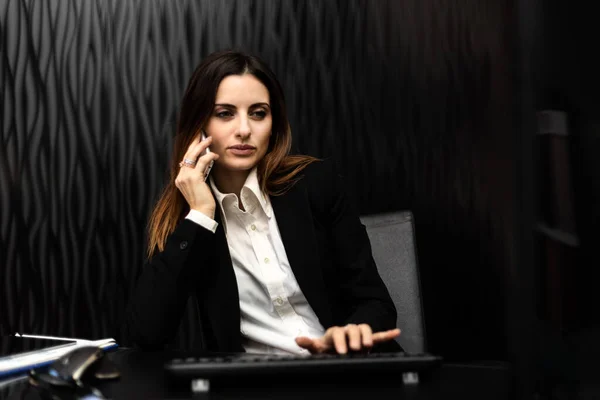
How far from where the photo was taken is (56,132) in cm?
237

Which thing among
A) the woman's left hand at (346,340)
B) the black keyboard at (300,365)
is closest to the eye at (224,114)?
the woman's left hand at (346,340)

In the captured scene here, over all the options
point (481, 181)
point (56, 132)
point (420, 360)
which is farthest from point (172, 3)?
point (420, 360)

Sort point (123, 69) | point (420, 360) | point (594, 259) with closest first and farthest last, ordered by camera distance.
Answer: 1. point (594, 259)
2. point (420, 360)
3. point (123, 69)

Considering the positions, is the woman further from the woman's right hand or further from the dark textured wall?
the dark textured wall

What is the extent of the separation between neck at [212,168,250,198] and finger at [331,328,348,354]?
2.44ft

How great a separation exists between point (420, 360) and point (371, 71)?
5.44 ft

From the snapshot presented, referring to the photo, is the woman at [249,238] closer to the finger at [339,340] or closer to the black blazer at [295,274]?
the black blazer at [295,274]

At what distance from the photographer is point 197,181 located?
1626 millimetres

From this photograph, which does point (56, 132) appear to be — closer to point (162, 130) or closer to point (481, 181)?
point (162, 130)

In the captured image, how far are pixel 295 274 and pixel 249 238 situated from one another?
0.17 metres

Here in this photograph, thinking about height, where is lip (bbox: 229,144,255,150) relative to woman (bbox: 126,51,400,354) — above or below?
above

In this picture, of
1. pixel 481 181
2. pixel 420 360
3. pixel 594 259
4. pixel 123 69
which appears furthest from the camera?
pixel 123 69

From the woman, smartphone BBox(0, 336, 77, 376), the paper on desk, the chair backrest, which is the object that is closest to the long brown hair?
the woman

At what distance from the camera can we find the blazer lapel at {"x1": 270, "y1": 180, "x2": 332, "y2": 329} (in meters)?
1.57
